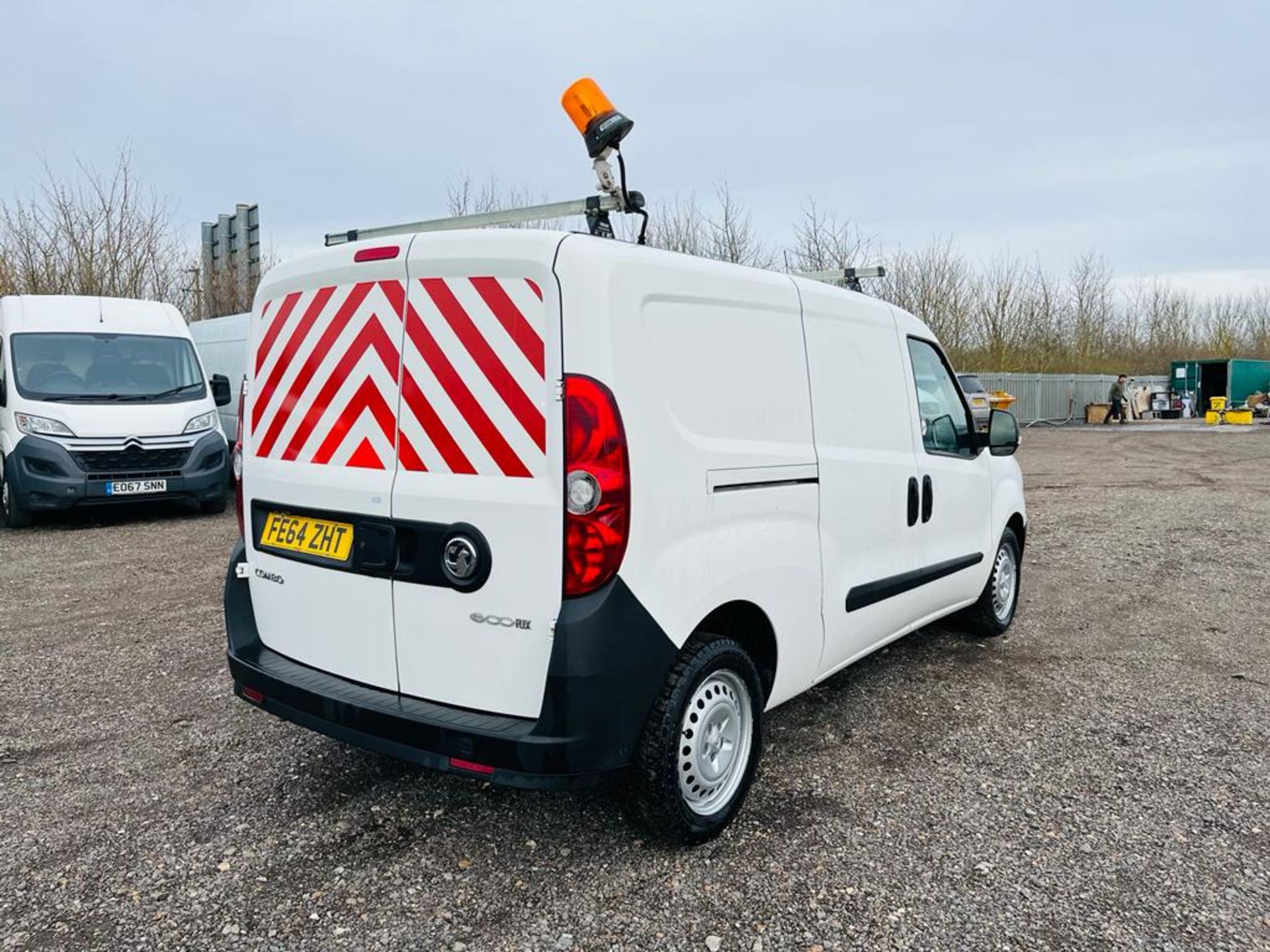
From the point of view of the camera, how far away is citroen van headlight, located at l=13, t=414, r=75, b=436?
905cm

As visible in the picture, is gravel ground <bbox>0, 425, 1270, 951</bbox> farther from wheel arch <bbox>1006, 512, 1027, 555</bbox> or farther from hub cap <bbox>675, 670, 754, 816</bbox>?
wheel arch <bbox>1006, 512, 1027, 555</bbox>

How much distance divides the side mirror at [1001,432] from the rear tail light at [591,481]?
121 inches

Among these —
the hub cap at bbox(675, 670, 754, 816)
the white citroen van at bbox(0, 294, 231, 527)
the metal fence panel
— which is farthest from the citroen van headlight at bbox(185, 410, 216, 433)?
the metal fence panel

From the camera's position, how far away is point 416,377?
2.79 m

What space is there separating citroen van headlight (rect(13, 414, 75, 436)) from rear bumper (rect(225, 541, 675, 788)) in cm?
799

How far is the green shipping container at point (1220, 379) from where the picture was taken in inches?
1310

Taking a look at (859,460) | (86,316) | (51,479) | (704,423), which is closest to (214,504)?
(51,479)

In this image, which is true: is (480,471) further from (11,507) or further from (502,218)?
(11,507)

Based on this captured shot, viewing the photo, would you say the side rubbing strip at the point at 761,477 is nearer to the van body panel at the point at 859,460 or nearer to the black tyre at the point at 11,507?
the van body panel at the point at 859,460

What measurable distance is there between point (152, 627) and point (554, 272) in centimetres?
443

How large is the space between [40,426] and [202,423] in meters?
1.55

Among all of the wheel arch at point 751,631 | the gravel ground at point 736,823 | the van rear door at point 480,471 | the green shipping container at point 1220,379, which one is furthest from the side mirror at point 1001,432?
the green shipping container at point 1220,379

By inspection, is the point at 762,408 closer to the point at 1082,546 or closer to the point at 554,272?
the point at 554,272

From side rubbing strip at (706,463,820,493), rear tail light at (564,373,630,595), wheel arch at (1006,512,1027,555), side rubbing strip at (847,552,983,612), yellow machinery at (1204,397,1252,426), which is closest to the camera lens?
rear tail light at (564,373,630,595)
